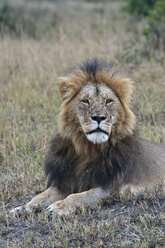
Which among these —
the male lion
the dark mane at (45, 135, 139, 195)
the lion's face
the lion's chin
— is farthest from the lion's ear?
the lion's chin


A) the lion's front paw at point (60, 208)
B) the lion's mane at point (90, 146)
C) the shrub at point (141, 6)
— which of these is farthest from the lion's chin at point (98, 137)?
the shrub at point (141, 6)

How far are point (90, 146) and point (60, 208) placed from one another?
0.64 metres

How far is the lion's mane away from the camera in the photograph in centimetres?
468

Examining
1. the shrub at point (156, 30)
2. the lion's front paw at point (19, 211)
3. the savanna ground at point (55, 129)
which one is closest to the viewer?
the savanna ground at point (55, 129)

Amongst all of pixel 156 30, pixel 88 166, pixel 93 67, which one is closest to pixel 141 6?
pixel 156 30

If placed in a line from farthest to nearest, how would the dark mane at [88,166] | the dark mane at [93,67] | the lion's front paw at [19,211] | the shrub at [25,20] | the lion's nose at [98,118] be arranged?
the shrub at [25,20] < the dark mane at [93,67] < the dark mane at [88,166] < the lion's front paw at [19,211] < the lion's nose at [98,118]

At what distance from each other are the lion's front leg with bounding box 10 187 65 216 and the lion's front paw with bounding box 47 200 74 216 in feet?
0.67

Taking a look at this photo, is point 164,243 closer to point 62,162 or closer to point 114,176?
point 114,176

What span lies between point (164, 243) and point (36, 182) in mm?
2063

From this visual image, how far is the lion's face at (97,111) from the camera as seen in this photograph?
14.3 ft

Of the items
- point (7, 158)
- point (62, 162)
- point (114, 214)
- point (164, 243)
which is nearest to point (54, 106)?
point (7, 158)

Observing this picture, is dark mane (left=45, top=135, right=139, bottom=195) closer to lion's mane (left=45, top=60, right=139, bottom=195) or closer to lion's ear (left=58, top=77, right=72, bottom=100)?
lion's mane (left=45, top=60, right=139, bottom=195)

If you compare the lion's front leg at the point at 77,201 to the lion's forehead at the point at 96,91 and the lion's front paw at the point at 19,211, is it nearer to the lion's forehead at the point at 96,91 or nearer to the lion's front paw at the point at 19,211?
the lion's front paw at the point at 19,211

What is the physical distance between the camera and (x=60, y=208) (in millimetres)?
4418
